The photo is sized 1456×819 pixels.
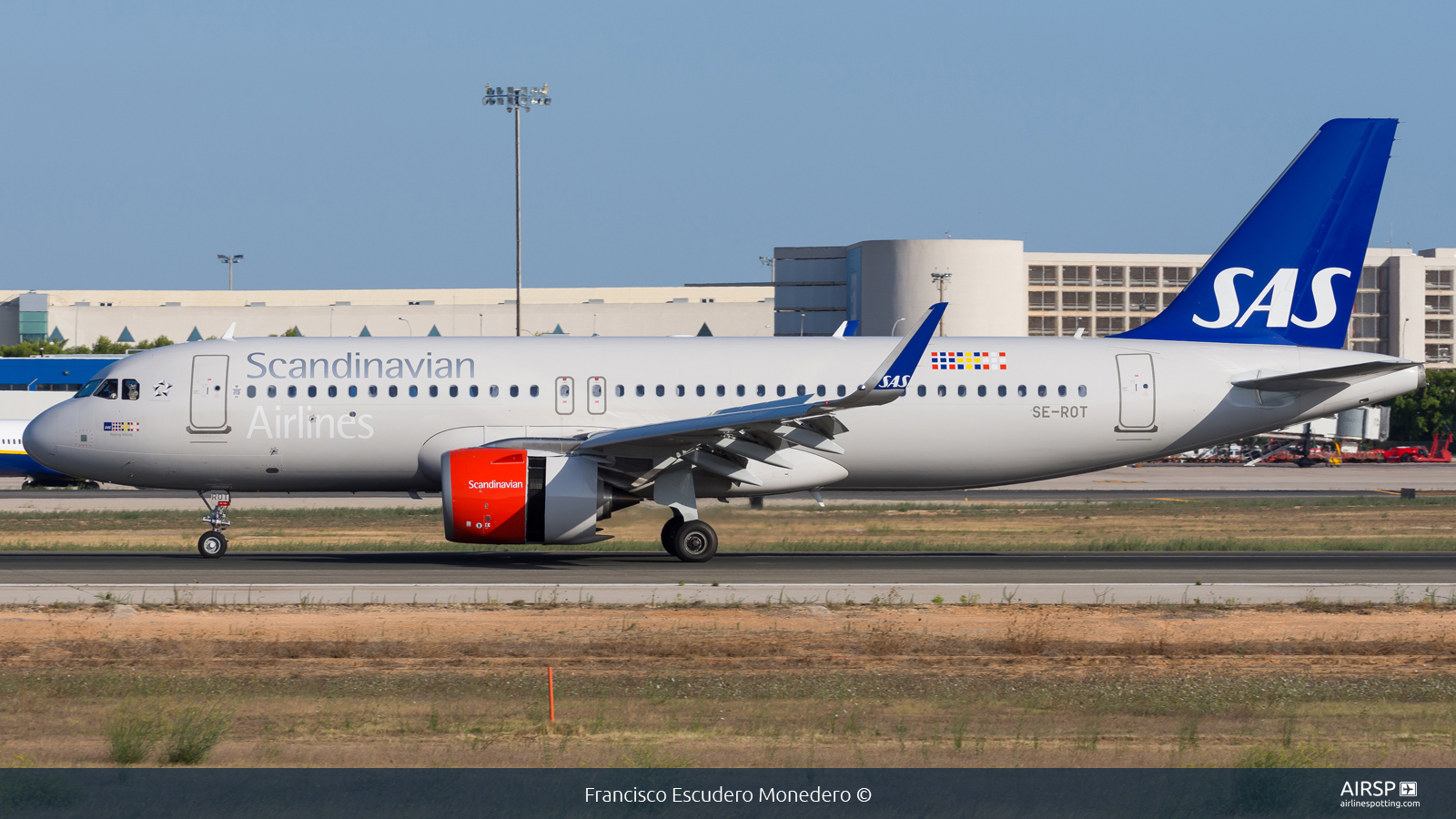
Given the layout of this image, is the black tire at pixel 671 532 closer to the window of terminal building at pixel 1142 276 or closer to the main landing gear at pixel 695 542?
the main landing gear at pixel 695 542

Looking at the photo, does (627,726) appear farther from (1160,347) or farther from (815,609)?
(1160,347)

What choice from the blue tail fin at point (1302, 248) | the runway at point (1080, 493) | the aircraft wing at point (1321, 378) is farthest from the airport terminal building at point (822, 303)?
the aircraft wing at point (1321, 378)

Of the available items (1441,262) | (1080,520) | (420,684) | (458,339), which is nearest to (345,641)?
(420,684)

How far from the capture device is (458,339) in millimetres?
27391

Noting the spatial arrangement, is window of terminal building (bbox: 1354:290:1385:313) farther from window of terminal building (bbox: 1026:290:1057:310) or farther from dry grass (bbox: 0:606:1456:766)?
dry grass (bbox: 0:606:1456:766)

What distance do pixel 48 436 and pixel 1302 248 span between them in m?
25.1

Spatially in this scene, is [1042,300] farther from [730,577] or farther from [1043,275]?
[730,577]

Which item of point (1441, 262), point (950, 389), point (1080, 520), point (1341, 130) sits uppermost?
point (1441, 262)

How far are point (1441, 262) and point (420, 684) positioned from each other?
512 feet

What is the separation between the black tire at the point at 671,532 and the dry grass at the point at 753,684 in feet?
21.8

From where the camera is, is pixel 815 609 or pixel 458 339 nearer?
pixel 815 609

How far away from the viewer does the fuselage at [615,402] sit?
2519 cm

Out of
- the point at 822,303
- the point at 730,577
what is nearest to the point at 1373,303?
the point at 822,303
